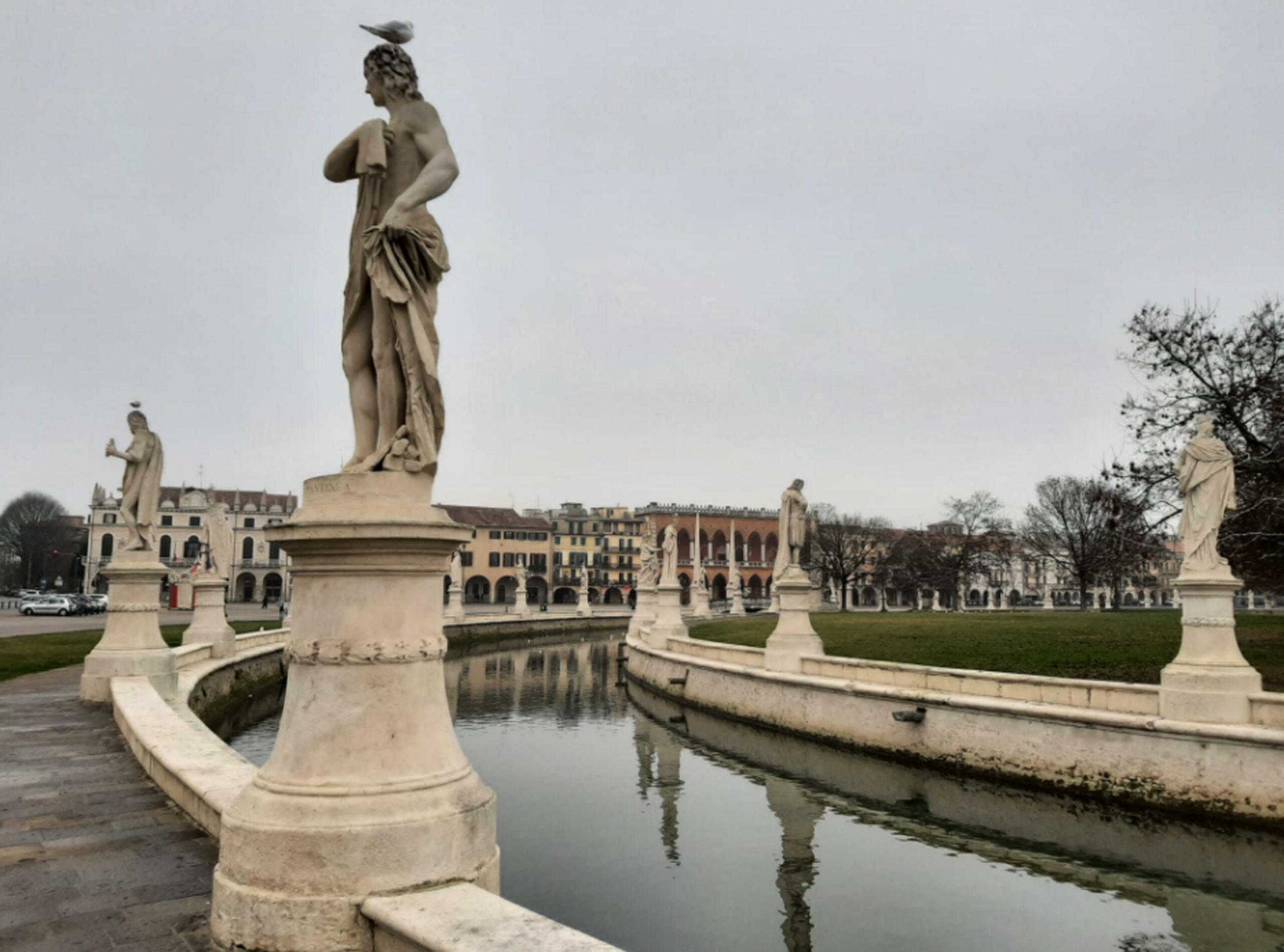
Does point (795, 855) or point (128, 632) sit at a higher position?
point (128, 632)

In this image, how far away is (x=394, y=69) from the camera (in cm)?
488

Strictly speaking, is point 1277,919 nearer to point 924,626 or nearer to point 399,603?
point 399,603

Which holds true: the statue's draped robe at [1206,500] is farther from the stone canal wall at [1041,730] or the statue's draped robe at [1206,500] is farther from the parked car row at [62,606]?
the parked car row at [62,606]

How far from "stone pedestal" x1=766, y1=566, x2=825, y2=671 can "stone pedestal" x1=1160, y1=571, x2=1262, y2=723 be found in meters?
7.69

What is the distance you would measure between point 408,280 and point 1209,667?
38.1 feet

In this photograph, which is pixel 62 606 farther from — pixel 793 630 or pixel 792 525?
pixel 793 630

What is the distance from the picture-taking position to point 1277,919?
343 inches

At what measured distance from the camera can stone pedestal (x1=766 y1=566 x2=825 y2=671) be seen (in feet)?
61.5

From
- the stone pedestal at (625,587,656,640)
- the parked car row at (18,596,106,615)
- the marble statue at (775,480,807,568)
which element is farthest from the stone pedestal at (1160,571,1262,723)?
the parked car row at (18,596,106,615)

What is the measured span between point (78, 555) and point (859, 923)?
101m

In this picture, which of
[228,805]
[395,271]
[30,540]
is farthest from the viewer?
[30,540]

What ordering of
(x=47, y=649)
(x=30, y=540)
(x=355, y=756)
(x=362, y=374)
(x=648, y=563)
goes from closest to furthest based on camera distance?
(x=355, y=756) < (x=362, y=374) < (x=47, y=649) < (x=648, y=563) < (x=30, y=540)

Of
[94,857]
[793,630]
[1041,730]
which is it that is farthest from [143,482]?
[1041,730]

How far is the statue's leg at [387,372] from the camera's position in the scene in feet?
15.5
